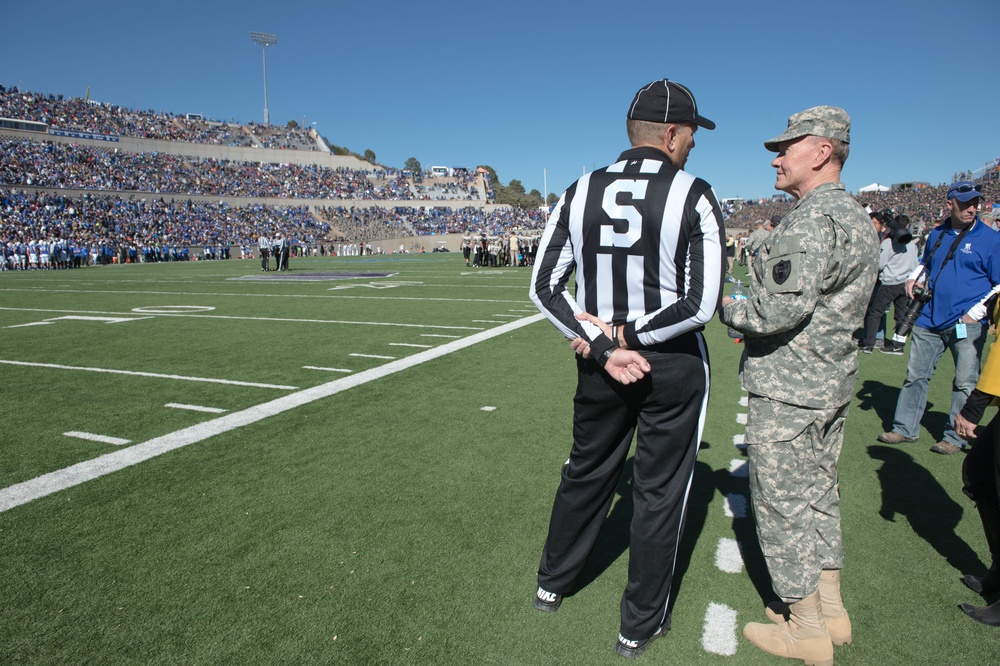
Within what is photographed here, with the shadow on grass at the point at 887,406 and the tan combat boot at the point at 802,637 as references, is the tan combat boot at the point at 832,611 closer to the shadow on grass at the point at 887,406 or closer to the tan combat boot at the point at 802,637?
the tan combat boot at the point at 802,637

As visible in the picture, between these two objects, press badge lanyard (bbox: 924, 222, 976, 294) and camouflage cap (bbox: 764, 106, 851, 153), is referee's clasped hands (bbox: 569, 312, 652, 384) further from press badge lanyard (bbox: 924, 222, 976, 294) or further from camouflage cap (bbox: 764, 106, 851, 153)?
press badge lanyard (bbox: 924, 222, 976, 294)

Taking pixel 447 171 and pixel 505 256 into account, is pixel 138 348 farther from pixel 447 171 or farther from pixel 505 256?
pixel 447 171

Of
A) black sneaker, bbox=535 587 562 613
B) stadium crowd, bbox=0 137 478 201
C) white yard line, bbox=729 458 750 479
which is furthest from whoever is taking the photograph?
stadium crowd, bbox=0 137 478 201

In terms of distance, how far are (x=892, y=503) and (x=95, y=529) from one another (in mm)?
4557

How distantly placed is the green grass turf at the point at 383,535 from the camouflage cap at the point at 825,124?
78.0 inches

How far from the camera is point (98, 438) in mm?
4570

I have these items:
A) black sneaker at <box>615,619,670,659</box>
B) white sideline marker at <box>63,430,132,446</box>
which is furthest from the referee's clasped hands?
white sideline marker at <box>63,430,132,446</box>

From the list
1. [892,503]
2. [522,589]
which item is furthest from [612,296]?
[892,503]

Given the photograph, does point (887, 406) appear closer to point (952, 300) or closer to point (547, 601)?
point (952, 300)

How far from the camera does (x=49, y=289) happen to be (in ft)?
55.8

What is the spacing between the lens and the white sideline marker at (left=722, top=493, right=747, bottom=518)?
3486 millimetres

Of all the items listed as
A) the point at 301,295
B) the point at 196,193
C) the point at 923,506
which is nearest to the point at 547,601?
the point at 923,506

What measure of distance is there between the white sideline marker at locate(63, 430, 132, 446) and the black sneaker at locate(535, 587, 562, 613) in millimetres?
3513

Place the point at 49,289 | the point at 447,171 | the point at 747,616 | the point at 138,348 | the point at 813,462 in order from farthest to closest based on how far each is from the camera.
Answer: the point at 447,171
the point at 49,289
the point at 138,348
the point at 747,616
the point at 813,462
